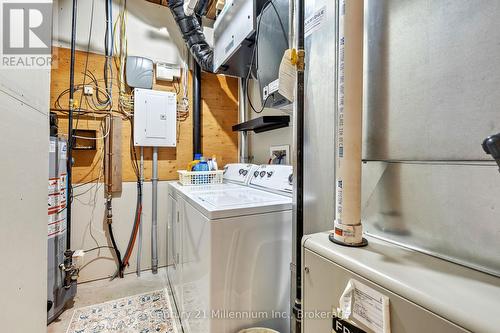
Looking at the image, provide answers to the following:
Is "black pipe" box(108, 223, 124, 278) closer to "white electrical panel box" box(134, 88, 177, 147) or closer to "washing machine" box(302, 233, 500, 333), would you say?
"white electrical panel box" box(134, 88, 177, 147)

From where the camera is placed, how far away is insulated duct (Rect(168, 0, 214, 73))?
7.00ft

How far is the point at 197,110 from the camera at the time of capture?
2688mm

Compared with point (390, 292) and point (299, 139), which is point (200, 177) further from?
point (390, 292)

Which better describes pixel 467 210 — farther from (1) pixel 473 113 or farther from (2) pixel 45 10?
(2) pixel 45 10

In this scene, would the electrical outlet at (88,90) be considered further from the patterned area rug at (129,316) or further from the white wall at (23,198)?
the patterned area rug at (129,316)

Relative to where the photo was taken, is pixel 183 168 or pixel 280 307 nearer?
pixel 280 307

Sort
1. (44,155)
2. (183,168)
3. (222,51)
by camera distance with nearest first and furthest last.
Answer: (44,155), (222,51), (183,168)

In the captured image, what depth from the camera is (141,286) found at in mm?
2248

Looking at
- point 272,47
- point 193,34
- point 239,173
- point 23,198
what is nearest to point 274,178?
point 239,173

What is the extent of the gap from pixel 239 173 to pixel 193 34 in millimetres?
1470

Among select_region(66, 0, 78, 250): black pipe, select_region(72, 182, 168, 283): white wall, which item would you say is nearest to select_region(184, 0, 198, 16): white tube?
select_region(66, 0, 78, 250): black pipe

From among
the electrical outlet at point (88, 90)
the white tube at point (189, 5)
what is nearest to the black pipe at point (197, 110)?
the white tube at point (189, 5)

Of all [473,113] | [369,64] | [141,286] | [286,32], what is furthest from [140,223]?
[473,113]

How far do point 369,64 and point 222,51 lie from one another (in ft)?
5.14
